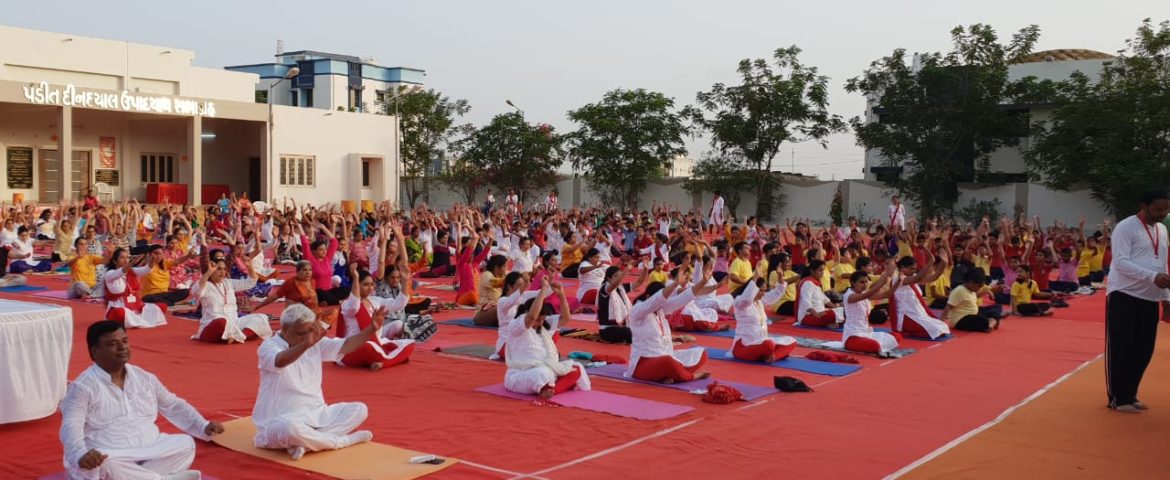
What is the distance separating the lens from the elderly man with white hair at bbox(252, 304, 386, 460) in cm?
613

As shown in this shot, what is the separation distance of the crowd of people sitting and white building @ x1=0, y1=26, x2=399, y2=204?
7.23 meters

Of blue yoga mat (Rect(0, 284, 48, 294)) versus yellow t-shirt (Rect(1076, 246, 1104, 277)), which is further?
yellow t-shirt (Rect(1076, 246, 1104, 277))

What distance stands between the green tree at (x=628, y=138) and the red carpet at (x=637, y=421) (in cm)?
2603

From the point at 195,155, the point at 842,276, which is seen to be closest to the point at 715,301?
the point at 842,276

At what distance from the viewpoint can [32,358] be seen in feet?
22.8

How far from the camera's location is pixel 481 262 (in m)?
16.6

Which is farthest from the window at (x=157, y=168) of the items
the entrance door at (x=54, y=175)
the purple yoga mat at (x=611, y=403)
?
the purple yoga mat at (x=611, y=403)

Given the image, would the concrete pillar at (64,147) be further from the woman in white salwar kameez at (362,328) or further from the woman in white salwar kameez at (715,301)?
the woman in white salwar kameez at (362,328)

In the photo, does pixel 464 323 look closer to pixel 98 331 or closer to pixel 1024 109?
pixel 98 331

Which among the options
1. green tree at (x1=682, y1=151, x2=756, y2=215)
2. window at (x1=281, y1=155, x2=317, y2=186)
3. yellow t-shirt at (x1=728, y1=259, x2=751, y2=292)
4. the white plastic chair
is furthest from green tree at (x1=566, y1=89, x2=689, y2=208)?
yellow t-shirt at (x1=728, y1=259, x2=751, y2=292)

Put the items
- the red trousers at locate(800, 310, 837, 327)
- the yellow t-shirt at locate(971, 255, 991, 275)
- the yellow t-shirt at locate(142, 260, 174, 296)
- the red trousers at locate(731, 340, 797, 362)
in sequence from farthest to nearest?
the yellow t-shirt at locate(971, 255, 991, 275)
the yellow t-shirt at locate(142, 260, 174, 296)
the red trousers at locate(800, 310, 837, 327)
the red trousers at locate(731, 340, 797, 362)

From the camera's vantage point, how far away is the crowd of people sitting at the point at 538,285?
28.4 feet

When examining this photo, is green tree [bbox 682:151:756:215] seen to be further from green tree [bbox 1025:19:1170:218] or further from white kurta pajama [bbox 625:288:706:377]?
white kurta pajama [bbox 625:288:706:377]

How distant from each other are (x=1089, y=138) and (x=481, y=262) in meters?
19.8
